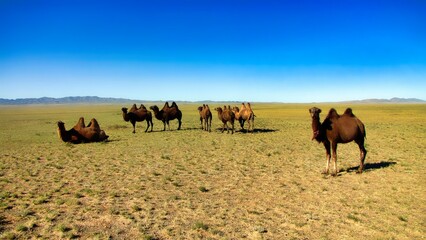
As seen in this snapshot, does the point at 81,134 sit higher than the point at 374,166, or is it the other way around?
the point at 81,134

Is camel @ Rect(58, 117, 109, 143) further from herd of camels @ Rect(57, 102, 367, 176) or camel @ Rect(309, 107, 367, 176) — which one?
camel @ Rect(309, 107, 367, 176)

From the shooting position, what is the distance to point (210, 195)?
341 inches

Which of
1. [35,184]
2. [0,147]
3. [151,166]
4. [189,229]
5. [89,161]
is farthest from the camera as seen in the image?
[0,147]

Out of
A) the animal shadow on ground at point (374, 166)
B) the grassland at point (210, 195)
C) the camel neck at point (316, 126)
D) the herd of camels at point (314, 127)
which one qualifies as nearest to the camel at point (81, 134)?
the herd of camels at point (314, 127)

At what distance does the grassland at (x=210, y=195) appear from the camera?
247 inches

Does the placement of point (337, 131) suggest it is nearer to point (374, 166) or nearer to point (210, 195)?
point (374, 166)

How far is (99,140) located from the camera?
19.4 m

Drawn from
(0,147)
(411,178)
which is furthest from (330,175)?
(0,147)

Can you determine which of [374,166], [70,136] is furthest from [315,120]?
[70,136]

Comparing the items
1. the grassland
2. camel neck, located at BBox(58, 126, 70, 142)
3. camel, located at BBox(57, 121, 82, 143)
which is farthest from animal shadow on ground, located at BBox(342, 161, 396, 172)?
camel neck, located at BBox(58, 126, 70, 142)

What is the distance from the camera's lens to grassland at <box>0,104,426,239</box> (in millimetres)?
6273

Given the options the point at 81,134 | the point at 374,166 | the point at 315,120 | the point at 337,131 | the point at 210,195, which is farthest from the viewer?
the point at 81,134

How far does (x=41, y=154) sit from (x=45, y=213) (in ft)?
30.2

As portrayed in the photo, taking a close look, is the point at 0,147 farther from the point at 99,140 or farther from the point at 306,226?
the point at 306,226
